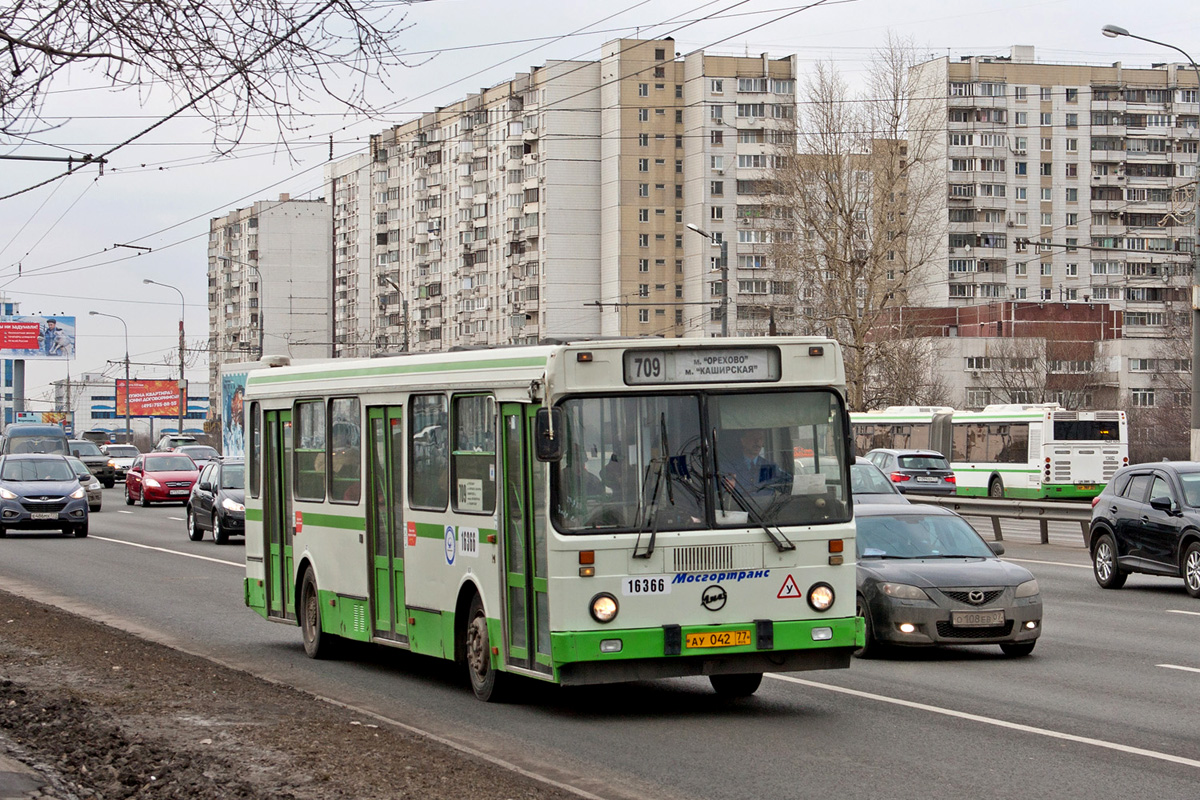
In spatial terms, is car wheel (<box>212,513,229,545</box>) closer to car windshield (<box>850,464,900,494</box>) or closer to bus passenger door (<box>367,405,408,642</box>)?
car windshield (<box>850,464,900,494</box>)

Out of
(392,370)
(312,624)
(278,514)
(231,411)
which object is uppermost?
(392,370)

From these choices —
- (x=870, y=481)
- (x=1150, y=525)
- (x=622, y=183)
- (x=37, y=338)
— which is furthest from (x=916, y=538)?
(x=37, y=338)

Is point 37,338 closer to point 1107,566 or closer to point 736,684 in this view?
point 1107,566

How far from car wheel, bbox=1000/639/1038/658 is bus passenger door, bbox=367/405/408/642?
5.01 meters

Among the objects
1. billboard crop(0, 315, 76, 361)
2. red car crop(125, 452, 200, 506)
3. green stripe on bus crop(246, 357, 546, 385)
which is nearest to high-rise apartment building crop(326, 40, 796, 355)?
billboard crop(0, 315, 76, 361)

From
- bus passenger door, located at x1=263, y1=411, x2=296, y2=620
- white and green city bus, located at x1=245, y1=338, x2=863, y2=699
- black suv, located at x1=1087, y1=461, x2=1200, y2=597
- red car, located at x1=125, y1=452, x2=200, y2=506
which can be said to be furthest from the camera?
red car, located at x1=125, y1=452, x2=200, y2=506

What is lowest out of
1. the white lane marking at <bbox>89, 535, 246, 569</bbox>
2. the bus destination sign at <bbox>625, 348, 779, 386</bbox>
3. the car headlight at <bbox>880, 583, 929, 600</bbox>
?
the white lane marking at <bbox>89, 535, 246, 569</bbox>

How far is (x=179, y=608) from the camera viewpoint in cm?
1806

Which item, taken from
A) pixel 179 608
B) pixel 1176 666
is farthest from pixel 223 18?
pixel 179 608

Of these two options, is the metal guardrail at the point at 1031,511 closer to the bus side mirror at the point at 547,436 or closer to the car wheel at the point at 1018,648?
the car wheel at the point at 1018,648

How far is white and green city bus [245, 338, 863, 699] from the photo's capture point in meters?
9.79

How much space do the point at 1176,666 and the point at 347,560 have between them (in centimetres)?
663

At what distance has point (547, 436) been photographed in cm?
954

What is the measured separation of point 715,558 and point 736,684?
61.5 inches
